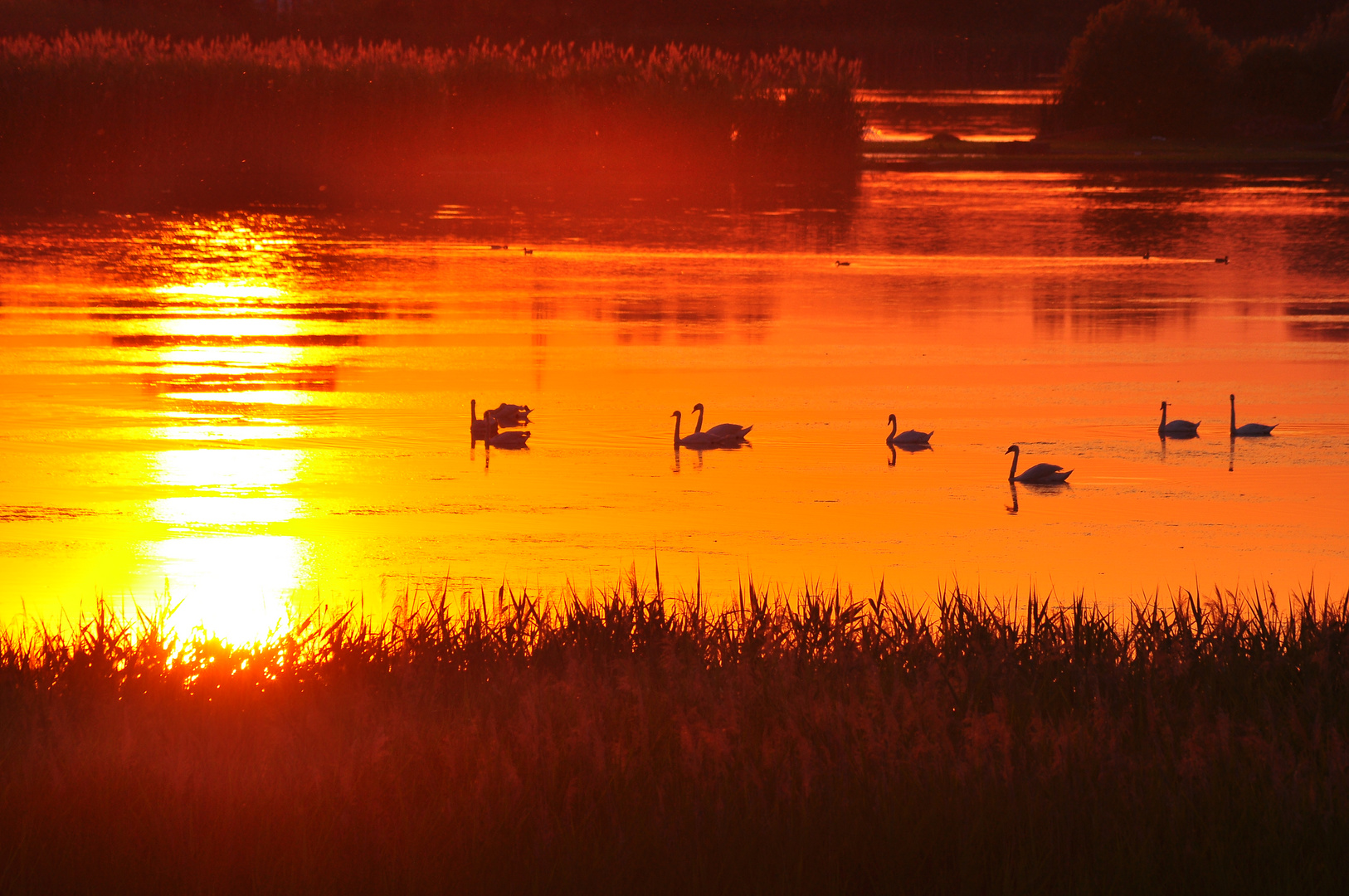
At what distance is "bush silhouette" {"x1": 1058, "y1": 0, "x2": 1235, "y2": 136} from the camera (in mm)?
48469

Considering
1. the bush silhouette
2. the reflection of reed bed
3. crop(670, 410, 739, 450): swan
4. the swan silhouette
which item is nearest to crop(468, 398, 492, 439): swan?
the swan silhouette

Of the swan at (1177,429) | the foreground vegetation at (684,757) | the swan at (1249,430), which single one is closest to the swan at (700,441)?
the swan at (1177,429)

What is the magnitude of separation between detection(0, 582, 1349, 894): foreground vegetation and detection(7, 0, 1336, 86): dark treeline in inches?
2266

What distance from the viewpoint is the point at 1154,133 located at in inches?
1967

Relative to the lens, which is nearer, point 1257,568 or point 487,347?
point 1257,568

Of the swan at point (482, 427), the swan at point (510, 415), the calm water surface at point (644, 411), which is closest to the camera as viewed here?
the calm water surface at point (644, 411)

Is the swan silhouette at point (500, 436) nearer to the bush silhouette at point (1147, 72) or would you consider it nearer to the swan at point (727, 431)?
the swan at point (727, 431)

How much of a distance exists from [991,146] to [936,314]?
27648mm

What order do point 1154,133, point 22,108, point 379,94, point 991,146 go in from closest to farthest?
point 22,108 < point 379,94 < point 991,146 < point 1154,133

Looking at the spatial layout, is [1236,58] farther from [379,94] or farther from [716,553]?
[716,553]

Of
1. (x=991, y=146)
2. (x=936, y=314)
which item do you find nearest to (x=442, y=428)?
(x=936, y=314)

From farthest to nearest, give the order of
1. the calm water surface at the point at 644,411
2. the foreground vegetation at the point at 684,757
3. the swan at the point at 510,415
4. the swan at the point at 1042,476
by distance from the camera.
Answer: the swan at the point at 510,415 → the swan at the point at 1042,476 → the calm water surface at the point at 644,411 → the foreground vegetation at the point at 684,757

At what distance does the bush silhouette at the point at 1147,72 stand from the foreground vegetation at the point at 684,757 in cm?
4470

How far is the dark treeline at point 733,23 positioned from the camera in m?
66.8
